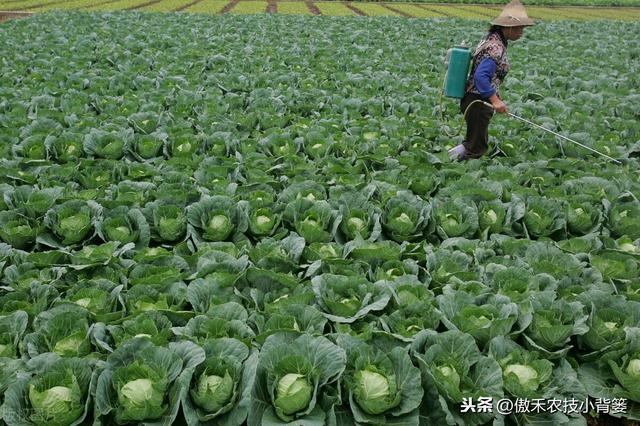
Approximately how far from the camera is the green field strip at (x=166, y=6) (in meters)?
27.1

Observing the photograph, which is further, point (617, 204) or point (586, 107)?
point (586, 107)

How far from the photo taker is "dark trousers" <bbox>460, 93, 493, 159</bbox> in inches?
248

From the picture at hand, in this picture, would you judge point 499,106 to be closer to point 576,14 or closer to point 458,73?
point 458,73

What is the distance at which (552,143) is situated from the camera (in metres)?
6.64

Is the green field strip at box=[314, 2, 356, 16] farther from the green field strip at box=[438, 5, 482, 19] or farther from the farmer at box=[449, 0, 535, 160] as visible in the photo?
the farmer at box=[449, 0, 535, 160]

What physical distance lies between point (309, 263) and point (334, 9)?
1142 inches

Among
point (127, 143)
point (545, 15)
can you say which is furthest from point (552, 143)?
point (545, 15)

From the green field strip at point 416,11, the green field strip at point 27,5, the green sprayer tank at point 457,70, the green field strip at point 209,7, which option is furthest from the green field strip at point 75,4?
the green sprayer tank at point 457,70

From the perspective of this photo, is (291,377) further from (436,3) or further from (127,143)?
(436,3)

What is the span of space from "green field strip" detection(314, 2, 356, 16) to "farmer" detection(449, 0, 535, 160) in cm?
2222

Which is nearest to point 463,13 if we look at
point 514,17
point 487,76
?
point 514,17

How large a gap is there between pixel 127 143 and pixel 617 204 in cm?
536

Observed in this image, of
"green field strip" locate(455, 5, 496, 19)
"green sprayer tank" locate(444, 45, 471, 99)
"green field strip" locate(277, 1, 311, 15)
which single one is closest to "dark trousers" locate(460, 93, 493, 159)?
"green sprayer tank" locate(444, 45, 471, 99)

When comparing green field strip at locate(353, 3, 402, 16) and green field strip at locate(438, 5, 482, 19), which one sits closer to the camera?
green field strip at locate(353, 3, 402, 16)
